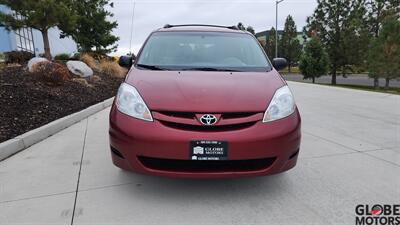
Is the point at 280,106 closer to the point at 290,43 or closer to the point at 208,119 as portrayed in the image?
the point at 208,119

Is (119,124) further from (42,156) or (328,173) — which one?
(328,173)

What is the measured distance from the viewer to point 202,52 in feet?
13.2

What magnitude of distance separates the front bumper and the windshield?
99 centimetres

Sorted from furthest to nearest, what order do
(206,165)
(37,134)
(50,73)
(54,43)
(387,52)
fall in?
(54,43), (387,52), (50,73), (37,134), (206,165)

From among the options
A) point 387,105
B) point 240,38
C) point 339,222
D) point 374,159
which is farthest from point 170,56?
point 387,105

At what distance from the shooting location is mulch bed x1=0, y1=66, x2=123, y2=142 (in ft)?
17.9

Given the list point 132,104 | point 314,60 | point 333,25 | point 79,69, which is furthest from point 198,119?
point 333,25

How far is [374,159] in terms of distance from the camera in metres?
4.16

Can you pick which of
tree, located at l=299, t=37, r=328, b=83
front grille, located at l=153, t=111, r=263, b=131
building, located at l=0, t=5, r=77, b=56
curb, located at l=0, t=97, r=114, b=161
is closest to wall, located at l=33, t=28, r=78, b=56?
building, located at l=0, t=5, r=77, b=56

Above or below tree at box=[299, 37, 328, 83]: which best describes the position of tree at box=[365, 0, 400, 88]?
above

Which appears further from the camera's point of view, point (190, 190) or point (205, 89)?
point (190, 190)

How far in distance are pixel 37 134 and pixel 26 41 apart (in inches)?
1031

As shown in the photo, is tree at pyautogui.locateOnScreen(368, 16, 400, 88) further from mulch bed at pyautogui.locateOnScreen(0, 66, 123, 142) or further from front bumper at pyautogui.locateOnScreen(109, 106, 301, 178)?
front bumper at pyautogui.locateOnScreen(109, 106, 301, 178)

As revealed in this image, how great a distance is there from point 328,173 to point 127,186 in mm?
2117
